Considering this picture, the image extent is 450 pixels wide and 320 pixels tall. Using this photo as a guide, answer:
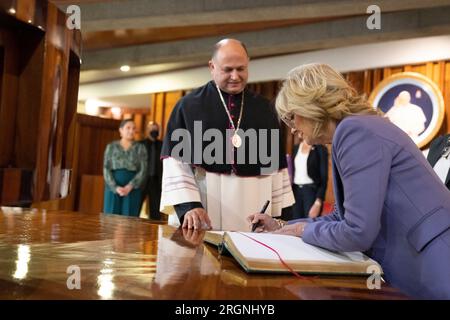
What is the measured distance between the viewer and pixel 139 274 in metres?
0.99

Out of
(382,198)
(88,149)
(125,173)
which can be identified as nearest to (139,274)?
(382,198)

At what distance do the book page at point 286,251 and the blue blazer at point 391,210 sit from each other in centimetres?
3

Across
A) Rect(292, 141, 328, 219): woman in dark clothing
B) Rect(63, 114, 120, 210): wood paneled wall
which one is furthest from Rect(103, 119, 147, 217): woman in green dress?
Rect(292, 141, 328, 219): woman in dark clothing

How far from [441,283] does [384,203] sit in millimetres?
238

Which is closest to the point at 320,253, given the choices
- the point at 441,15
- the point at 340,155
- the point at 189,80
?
the point at 340,155

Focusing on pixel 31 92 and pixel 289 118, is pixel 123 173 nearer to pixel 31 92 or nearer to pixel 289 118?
pixel 289 118

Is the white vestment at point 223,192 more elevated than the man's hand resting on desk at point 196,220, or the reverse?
the white vestment at point 223,192

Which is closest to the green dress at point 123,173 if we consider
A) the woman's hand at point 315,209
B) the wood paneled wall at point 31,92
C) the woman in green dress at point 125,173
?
the woman in green dress at point 125,173

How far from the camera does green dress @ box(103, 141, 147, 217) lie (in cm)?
667

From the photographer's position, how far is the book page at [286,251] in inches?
44.1

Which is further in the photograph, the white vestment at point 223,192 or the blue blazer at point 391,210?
the white vestment at point 223,192

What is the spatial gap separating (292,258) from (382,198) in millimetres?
284

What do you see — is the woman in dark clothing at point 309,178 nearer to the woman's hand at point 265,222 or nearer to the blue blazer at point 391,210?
the woman's hand at point 265,222
